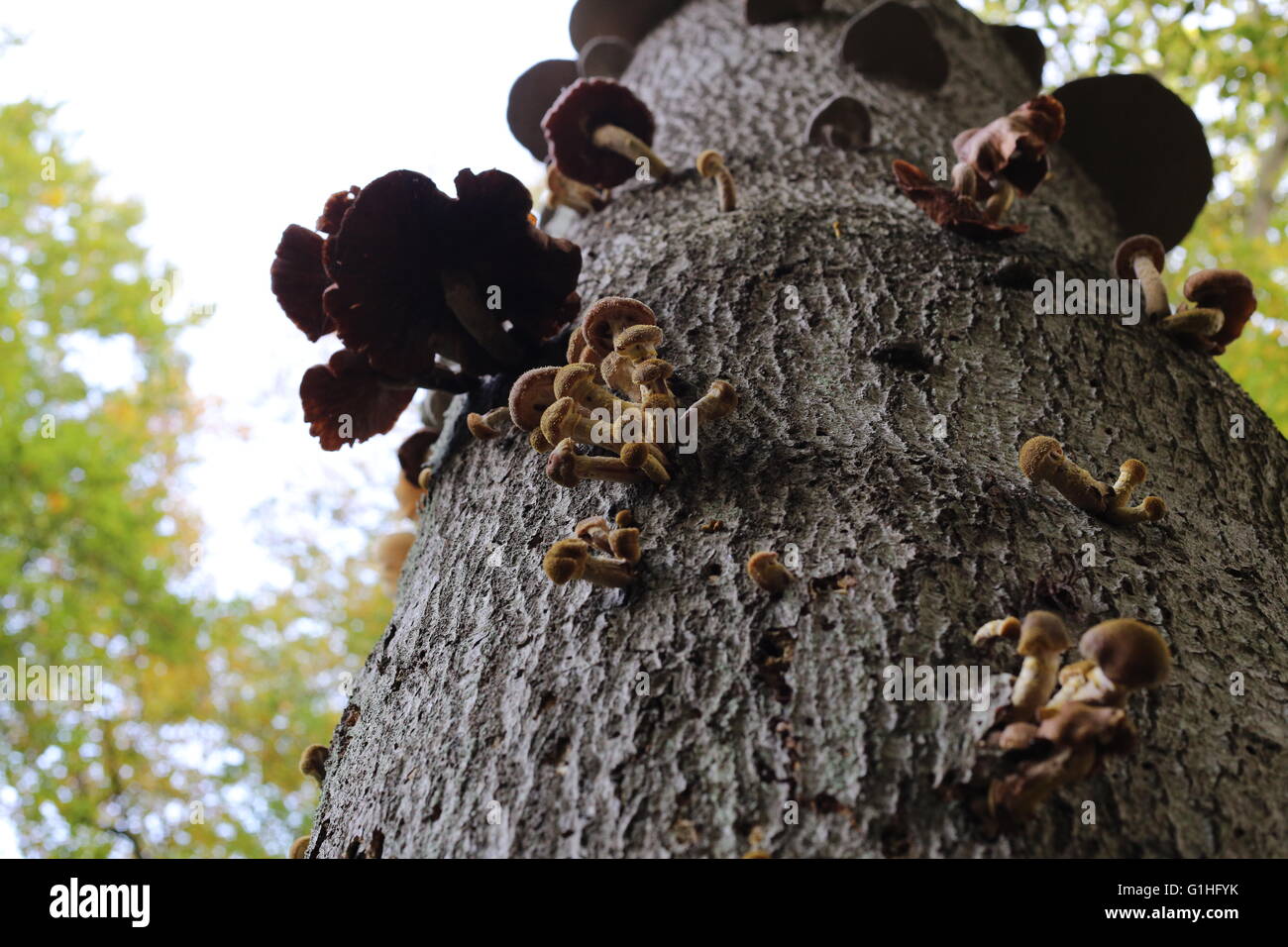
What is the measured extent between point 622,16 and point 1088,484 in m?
3.58

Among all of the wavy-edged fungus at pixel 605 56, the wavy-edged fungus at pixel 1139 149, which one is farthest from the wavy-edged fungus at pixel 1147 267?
the wavy-edged fungus at pixel 605 56

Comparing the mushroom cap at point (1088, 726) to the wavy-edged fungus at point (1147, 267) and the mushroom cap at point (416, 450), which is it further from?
the mushroom cap at point (416, 450)

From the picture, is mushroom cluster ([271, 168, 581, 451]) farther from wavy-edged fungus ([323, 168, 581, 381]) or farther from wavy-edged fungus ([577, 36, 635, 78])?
wavy-edged fungus ([577, 36, 635, 78])

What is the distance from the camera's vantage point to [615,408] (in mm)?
1704

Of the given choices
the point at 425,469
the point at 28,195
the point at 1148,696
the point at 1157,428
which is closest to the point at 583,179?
the point at 425,469

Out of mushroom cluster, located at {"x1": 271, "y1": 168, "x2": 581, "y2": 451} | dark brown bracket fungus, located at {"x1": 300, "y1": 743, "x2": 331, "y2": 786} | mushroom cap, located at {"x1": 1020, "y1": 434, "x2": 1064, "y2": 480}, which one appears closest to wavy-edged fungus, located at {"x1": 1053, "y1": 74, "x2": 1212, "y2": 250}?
mushroom cluster, located at {"x1": 271, "y1": 168, "x2": 581, "y2": 451}

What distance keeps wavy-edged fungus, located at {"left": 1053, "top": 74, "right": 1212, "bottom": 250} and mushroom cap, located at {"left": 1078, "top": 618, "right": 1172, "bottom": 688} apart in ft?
9.58

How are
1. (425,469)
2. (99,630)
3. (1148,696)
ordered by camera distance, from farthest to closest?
1. (99,630)
2. (425,469)
3. (1148,696)

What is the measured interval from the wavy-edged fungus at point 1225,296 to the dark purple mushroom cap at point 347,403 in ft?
6.40

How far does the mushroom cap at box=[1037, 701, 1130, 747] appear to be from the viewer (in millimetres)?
1077

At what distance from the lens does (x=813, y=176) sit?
8.94ft
